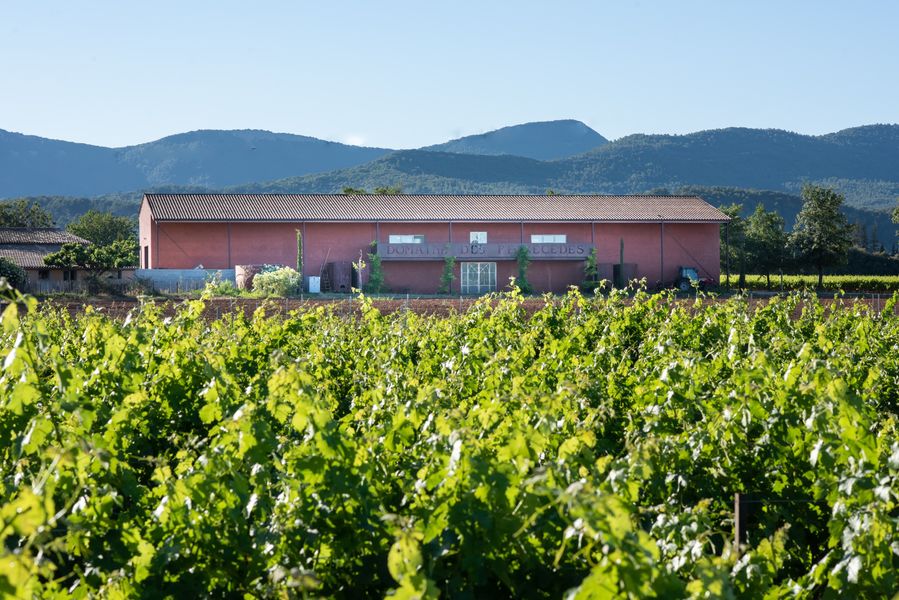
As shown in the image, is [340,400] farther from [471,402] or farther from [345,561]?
[345,561]

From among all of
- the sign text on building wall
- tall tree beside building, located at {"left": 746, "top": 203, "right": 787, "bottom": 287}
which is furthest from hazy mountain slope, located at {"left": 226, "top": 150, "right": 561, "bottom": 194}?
the sign text on building wall

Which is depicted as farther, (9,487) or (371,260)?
(371,260)

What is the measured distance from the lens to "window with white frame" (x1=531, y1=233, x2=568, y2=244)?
42.5 m

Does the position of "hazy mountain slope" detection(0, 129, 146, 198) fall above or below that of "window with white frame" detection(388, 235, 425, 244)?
above

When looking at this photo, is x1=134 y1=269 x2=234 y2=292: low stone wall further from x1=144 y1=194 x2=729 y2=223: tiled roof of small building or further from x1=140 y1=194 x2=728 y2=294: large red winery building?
x1=144 y1=194 x2=729 y2=223: tiled roof of small building

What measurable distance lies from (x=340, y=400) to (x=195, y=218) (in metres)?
31.7

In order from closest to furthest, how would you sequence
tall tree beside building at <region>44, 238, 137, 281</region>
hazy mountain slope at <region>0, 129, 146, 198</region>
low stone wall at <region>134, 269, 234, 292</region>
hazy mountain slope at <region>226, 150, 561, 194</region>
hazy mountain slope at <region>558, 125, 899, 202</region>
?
low stone wall at <region>134, 269, 234, 292</region> < tall tree beside building at <region>44, 238, 137, 281</region> < hazy mountain slope at <region>226, 150, 561, 194</region> < hazy mountain slope at <region>558, 125, 899, 202</region> < hazy mountain slope at <region>0, 129, 146, 198</region>

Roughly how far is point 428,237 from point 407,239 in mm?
830

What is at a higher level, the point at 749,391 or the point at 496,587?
the point at 749,391

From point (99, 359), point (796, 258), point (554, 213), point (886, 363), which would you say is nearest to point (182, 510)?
point (99, 359)

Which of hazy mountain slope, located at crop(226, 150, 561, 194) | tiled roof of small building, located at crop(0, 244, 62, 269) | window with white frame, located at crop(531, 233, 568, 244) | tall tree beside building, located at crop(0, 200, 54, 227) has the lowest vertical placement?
tiled roof of small building, located at crop(0, 244, 62, 269)

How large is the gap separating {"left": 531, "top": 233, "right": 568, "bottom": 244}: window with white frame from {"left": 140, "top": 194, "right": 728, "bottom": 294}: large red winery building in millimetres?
38

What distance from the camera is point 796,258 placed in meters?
57.4

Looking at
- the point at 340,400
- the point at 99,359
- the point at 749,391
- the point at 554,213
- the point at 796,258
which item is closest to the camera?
the point at 749,391
